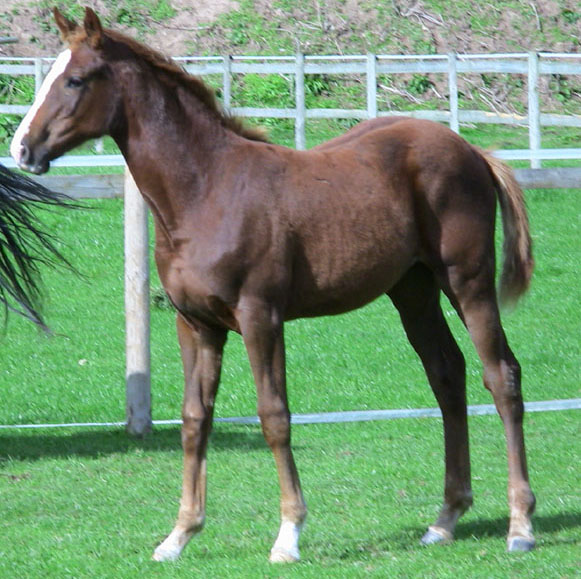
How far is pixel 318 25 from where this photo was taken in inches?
925

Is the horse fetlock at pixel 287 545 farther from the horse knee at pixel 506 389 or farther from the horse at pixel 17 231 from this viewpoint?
the horse at pixel 17 231

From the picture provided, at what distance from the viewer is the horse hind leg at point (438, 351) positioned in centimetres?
533

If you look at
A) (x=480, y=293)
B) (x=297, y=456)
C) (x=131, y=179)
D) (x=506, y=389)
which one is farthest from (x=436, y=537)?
(x=131, y=179)

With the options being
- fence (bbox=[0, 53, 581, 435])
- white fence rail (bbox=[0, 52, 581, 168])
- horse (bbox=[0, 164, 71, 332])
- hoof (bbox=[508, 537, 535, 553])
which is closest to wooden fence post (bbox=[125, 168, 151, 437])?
fence (bbox=[0, 53, 581, 435])

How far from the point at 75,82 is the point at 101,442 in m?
3.33

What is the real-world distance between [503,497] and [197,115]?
8.56 ft

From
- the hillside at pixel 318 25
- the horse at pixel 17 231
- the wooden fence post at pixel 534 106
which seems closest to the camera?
the horse at pixel 17 231

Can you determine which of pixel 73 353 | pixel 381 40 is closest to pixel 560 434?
pixel 73 353

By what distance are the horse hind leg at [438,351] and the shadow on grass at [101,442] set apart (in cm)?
198

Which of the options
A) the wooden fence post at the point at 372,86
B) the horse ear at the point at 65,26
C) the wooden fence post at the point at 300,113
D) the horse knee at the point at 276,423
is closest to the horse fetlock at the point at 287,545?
the horse knee at the point at 276,423

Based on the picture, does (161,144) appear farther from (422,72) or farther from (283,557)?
(422,72)

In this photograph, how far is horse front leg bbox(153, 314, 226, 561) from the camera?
4.88 m

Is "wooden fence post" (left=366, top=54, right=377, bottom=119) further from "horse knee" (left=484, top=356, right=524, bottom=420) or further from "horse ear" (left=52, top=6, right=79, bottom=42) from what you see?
"horse ear" (left=52, top=6, right=79, bottom=42)

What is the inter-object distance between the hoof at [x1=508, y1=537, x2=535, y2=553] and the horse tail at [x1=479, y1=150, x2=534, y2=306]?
3.88 ft
